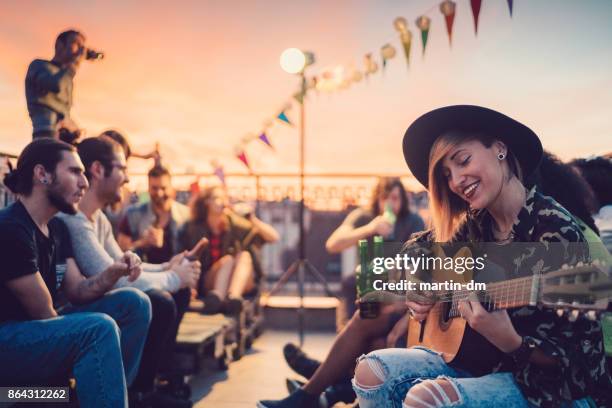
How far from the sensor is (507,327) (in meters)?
1.34

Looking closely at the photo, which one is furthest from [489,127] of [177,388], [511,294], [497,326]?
[177,388]

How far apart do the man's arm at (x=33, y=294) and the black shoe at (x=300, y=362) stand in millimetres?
1603

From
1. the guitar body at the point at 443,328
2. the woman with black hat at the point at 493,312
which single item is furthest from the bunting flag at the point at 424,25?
the guitar body at the point at 443,328

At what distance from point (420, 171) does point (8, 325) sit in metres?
1.82

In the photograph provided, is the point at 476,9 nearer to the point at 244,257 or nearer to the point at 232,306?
the point at 244,257

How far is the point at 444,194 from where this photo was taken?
189cm

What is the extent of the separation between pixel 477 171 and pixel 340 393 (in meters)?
1.71

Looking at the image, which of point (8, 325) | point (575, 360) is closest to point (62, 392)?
point (8, 325)

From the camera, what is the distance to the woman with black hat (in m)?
1.37

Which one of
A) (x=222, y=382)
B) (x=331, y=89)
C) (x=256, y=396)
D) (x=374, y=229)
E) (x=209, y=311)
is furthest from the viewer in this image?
(x=331, y=89)

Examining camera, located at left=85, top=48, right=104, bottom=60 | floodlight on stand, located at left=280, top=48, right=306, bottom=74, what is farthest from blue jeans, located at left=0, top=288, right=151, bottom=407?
floodlight on stand, located at left=280, top=48, right=306, bottom=74

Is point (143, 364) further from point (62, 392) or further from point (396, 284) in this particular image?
point (396, 284)

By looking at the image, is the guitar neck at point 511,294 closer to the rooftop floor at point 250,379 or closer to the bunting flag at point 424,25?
the rooftop floor at point 250,379

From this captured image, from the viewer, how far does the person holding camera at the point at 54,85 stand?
130 inches
